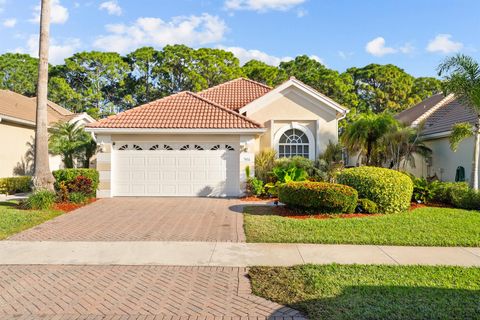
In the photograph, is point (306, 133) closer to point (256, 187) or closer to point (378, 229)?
point (256, 187)

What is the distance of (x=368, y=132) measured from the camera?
17.7 m

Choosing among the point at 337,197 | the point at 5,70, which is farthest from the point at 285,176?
the point at 5,70

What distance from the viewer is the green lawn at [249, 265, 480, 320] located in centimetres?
443

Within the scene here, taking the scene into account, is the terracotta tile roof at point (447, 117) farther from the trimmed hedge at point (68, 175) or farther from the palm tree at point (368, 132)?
the trimmed hedge at point (68, 175)

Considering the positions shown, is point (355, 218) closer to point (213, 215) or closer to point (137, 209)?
point (213, 215)

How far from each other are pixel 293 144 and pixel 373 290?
43.1 ft

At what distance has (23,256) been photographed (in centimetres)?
686

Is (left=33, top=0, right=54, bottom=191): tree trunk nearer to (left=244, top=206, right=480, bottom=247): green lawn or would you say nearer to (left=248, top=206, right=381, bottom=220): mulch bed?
(left=244, top=206, right=480, bottom=247): green lawn

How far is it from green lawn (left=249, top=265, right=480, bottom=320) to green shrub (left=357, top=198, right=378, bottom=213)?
4901 mm

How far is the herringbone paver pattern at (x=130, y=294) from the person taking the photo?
14.7 ft

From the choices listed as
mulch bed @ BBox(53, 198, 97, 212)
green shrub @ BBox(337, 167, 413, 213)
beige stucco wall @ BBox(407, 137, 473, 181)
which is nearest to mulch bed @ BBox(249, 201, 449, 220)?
green shrub @ BBox(337, 167, 413, 213)

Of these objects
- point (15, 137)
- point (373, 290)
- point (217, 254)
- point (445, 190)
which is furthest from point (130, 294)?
point (15, 137)

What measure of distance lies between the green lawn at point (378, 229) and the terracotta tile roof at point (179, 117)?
586cm

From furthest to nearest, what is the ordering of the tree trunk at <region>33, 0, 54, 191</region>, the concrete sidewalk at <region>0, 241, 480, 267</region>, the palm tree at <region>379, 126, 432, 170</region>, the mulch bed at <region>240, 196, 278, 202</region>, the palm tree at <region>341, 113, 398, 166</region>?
the palm tree at <region>341, 113, 398, 166</region>, the palm tree at <region>379, 126, 432, 170</region>, the mulch bed at <region>240, 196, 278, 202</region>, the tree trunk at <region>33, 0, 54, 191</region>, the concrete sidewalk at <region>0, 241, 480, 267</region>
